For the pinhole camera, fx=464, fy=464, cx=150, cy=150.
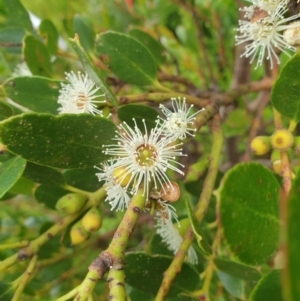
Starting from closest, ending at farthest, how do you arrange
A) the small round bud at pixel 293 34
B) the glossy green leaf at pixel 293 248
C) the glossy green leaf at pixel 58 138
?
the glossy green leaf at pixel 293 248 < the glossy green leaf at pixel 58 138 < the small round bud at pixel 293 34

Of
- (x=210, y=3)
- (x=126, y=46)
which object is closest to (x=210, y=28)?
(x=210, y=3)

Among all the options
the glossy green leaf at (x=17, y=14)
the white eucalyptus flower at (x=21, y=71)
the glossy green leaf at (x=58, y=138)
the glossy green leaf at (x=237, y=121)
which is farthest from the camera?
the glossy green leaf at (x=237, y=121)

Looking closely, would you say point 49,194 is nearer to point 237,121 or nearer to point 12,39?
point 12,39

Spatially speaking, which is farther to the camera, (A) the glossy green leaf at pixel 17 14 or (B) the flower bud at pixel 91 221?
(A) the glossy green leaf at pixel 17 14

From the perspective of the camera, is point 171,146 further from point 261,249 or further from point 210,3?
point 210,3

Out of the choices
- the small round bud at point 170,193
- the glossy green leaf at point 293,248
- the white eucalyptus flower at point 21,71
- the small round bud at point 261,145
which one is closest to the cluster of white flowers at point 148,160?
the small round bud at point 170,193

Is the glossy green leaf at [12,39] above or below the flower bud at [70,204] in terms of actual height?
above

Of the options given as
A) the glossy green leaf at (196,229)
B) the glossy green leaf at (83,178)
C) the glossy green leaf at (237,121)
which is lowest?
the glossy green leaf at (196,229)

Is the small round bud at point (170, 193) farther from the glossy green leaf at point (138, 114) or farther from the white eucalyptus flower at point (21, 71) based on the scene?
the white eucalyptus flower at point (21, 71)
